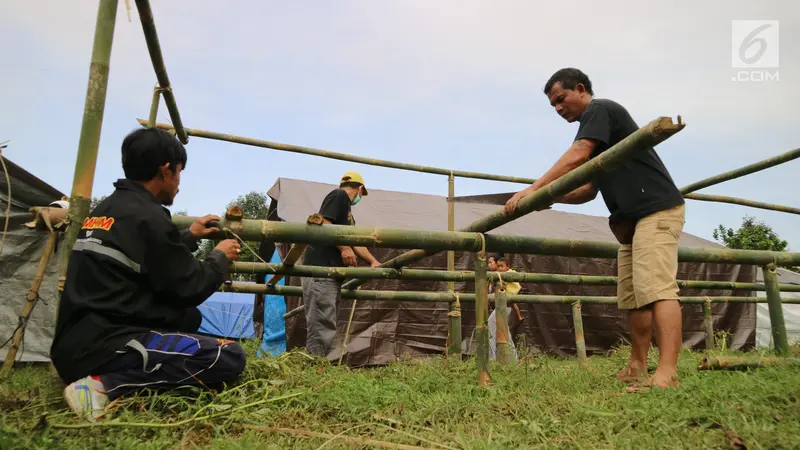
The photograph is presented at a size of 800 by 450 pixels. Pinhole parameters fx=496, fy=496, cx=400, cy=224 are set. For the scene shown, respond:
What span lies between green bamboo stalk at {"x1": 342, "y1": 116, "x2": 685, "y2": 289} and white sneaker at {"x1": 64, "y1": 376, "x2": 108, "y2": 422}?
1.73 meters

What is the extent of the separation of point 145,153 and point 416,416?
5.04 ft

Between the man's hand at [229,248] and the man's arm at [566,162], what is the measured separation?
1232 millimetres

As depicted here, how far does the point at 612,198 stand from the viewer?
9.00 ft

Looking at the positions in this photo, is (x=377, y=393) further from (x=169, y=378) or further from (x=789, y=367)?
(x=789, y=367)

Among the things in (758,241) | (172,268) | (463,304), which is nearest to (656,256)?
(172,268)

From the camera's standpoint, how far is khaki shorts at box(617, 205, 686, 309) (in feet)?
7.98

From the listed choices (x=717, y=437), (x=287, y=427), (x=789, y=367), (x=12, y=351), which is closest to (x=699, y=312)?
(x=789, y=367)

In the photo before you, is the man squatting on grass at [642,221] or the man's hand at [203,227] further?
the man squatting on grass at [642,221]

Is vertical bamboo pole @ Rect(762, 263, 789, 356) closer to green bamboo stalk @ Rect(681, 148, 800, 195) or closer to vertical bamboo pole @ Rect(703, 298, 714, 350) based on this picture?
green bamboo stalk @ Rect(681, 148, 800, 195)

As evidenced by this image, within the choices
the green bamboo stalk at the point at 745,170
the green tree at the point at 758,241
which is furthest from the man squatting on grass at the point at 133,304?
the green tree at the point at 758,241

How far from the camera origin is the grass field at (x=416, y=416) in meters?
1.47

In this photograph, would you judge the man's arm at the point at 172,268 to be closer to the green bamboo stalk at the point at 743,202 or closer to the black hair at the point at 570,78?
the black hair at the point at 570,78

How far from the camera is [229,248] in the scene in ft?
7.18

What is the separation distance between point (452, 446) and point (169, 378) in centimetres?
111
